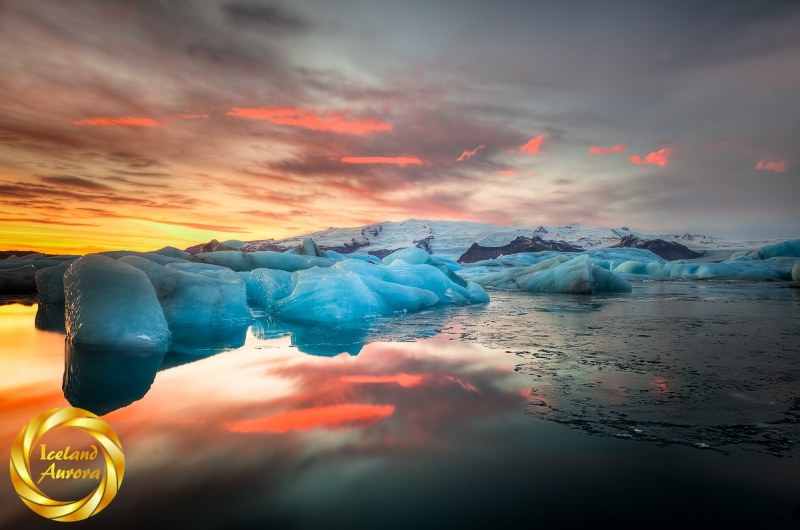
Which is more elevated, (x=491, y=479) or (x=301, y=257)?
(x=301, y=257)

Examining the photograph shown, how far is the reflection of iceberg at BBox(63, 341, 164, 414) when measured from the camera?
9.84 ft

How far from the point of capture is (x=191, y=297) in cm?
671

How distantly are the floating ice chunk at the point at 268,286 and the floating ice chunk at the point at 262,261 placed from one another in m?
2.48

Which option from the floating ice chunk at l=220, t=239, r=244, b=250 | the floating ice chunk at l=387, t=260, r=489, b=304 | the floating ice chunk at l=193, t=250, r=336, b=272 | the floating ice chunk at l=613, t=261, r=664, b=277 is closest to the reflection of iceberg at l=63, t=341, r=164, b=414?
the floating ice chunk at l=387, t=260, r=489, b=304

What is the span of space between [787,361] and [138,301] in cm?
772

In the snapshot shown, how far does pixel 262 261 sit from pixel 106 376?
30.8 feet

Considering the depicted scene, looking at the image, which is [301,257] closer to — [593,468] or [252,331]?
[252,331]

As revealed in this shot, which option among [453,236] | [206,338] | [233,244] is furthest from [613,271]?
[453,236]

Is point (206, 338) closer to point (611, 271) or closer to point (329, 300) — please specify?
point (329, 300)

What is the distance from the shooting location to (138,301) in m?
5.02

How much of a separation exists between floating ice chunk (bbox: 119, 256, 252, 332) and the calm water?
179 cm

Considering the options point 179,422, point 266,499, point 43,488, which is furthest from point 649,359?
point 43,488

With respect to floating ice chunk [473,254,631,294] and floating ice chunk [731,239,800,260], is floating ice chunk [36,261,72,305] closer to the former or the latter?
floating ice chunk [473,254,631,294]

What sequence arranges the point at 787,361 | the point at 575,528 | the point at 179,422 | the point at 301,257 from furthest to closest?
the point at 301,257, the point at 787,361, the point at 179,422, the point at 575,528
